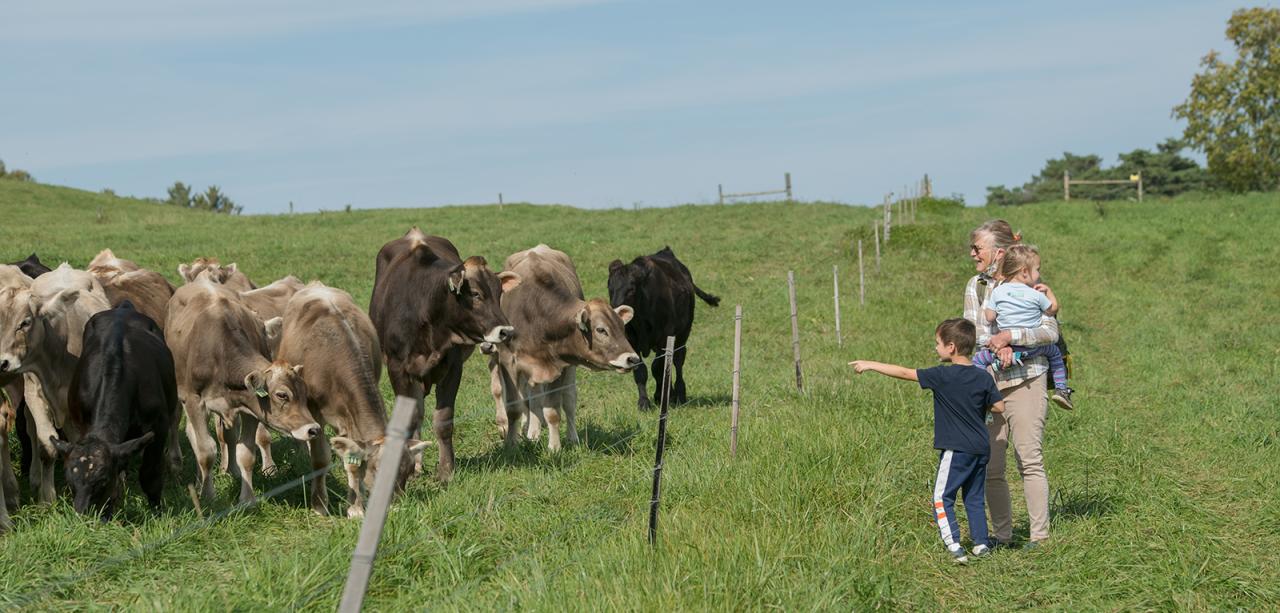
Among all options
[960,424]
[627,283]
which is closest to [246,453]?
[960,424]

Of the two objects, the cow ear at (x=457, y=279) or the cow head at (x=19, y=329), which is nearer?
the cow head at (x=19, y=329)

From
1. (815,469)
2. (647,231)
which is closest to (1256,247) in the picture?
(647,231)

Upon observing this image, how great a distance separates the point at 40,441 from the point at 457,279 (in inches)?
135

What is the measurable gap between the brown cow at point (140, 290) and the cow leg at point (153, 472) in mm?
2993

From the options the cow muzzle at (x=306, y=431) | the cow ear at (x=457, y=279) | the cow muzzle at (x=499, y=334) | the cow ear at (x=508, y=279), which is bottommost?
the cow muzzle at (x=306, y=431)

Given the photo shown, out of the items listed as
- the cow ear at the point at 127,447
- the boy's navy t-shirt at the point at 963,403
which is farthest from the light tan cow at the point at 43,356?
the boy's navy t-shirt at the point at 963,403

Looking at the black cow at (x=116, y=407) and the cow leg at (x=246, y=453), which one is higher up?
the black cow at (x=116, y=407)

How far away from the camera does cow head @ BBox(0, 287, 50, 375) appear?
7.96 m

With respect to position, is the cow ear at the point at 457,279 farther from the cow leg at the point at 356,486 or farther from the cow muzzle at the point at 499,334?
the cow leg at the point at 356,486

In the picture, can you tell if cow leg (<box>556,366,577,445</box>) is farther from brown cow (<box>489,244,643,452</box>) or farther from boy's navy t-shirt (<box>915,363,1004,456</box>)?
boy's navy t-shirt (<box>915,363,1004,456</box>)

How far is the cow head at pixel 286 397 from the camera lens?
26.1 ft

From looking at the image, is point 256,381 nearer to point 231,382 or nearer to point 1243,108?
point 231,382

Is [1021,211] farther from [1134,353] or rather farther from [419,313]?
[419,313]

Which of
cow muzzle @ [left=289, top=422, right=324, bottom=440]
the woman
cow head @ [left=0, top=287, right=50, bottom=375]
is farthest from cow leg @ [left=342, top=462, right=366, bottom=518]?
the woman
